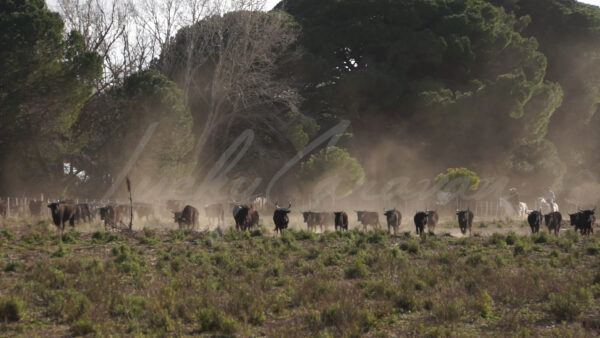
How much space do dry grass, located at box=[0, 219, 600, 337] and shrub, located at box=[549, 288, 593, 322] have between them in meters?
0.03

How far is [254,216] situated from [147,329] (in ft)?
63.2

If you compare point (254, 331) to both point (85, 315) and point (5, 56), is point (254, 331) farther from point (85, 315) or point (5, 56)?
point (5, 56)

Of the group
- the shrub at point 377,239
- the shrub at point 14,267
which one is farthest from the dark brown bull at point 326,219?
the shrub at point 14,267

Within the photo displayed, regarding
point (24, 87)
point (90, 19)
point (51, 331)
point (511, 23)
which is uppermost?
point (511, 23)

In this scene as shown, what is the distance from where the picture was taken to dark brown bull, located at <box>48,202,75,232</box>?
27.3m

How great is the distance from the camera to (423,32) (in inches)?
2287

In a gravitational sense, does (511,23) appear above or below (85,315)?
above

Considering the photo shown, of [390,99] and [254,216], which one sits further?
[390,99]

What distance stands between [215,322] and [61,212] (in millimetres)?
17551

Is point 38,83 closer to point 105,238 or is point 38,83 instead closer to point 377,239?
point 105,238

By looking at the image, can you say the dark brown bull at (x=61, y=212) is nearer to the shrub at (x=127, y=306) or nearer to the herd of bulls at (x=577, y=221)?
the shrub at (x=127, y=306)

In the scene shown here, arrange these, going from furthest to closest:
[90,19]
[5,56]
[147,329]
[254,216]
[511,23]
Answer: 1. [511,23]
2. [90,19]
3. [5,56]
4. [254,216]
5. [147,329]

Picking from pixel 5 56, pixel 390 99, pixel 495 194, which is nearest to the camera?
pixel 5 56

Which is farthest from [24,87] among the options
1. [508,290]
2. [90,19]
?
[508,290]
